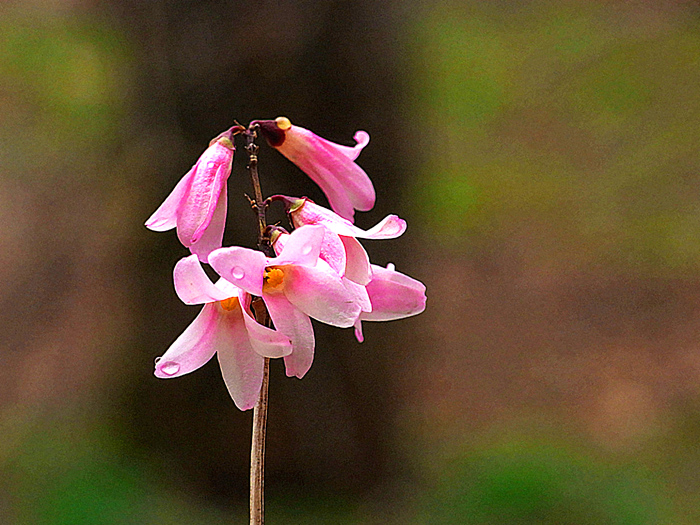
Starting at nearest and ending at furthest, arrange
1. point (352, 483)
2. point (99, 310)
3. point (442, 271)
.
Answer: point (352, 483) → point (99, 310) → point (442, 271)

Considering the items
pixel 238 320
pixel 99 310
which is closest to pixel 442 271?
pixel 99 310

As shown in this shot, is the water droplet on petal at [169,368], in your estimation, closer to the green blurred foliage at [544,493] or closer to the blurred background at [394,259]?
the blurred background at [394,259]

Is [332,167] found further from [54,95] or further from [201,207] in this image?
[54,95]

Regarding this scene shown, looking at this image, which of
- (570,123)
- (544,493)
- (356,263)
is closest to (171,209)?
(356,263)

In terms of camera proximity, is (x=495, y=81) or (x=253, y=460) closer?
(x=253, y=460)

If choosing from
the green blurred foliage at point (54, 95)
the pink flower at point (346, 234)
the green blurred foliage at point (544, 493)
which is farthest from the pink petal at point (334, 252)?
the green blurred foliage at point (54, 95)

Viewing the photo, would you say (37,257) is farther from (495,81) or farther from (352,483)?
(495,81)
